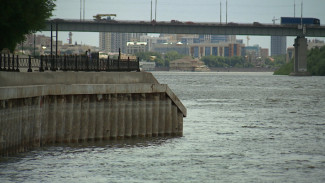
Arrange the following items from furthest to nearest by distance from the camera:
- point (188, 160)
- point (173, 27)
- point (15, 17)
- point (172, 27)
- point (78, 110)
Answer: point (172, 27) → point (173, 27) → point (15, 17) → point (78, 110) → point (188, 160)

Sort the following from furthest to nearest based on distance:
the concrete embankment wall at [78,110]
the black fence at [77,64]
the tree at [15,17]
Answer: the black fence at [77,64], the tree at [15,17], the concrete embankment wall at [78,110]

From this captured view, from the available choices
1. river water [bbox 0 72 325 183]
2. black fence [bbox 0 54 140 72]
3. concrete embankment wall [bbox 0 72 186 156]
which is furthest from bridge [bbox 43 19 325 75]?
concrete embankment wall [bbox 0 72 186 156]

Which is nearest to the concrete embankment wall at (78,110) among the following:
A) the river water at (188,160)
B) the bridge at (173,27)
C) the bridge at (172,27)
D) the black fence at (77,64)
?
the river water at (188,160)

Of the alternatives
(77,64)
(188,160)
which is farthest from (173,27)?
(188,160)

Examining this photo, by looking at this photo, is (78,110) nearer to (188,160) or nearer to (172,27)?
(188,160)

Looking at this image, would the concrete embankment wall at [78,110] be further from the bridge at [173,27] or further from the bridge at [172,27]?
the bridge at [172,27]

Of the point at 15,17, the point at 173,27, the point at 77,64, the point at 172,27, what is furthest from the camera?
the point at 172,27

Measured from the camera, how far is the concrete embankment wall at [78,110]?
2925 centimetres

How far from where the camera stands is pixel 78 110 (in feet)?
110

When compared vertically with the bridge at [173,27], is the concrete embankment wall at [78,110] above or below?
below

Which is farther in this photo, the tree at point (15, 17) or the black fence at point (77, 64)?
the black fence at point (77, 64)

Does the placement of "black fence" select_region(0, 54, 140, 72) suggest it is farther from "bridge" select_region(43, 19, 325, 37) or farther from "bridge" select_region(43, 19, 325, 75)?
"bridge" select_region(43, 19, 325, 37)

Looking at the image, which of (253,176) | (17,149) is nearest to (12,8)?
(17,149)

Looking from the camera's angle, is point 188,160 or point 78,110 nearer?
point 188,160
